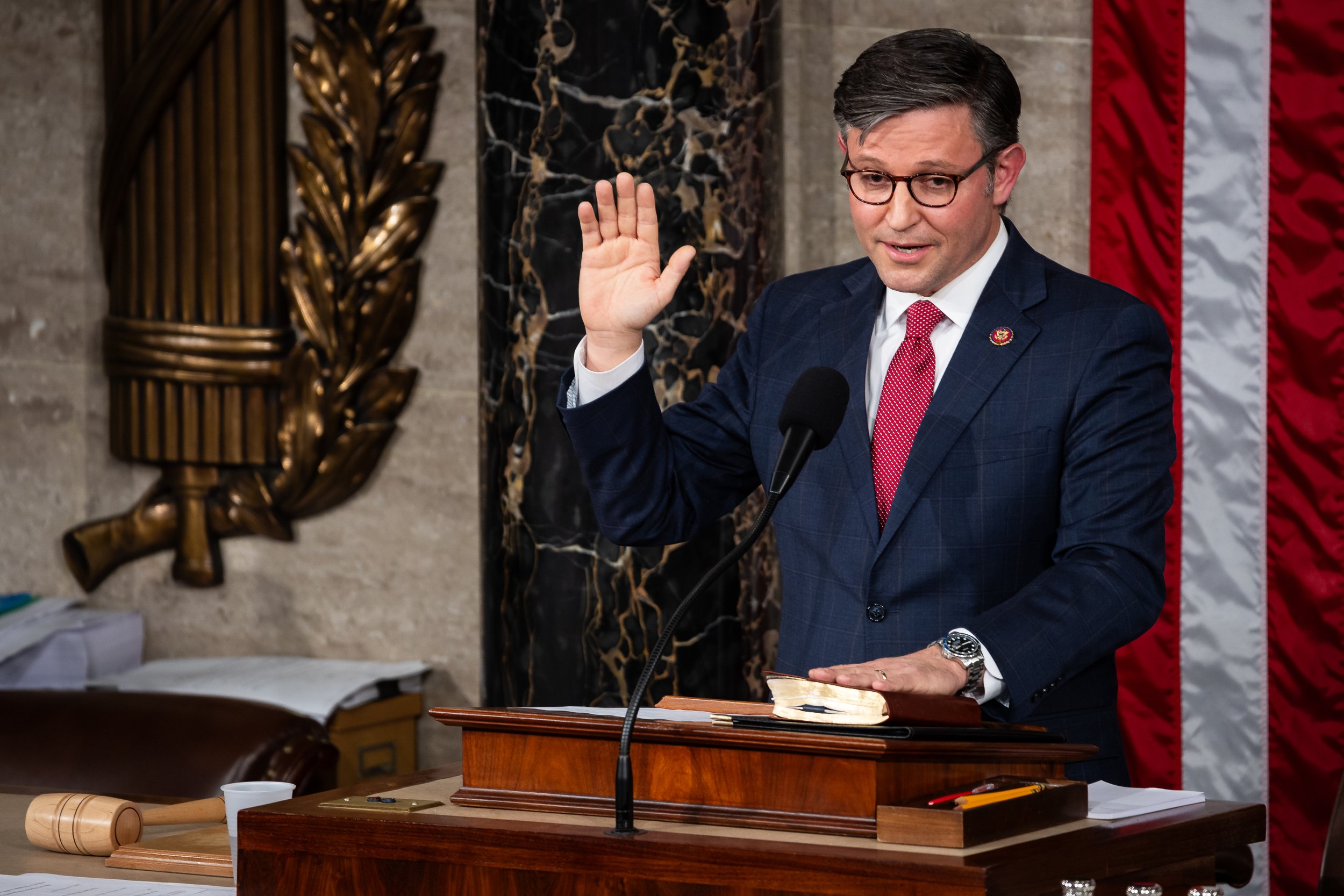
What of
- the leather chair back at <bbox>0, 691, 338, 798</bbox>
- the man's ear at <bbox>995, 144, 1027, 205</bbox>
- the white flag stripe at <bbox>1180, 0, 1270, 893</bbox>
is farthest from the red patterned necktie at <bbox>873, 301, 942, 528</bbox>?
the white flag stripe at <bbox>1180, 0, 1270, 893</bbox>

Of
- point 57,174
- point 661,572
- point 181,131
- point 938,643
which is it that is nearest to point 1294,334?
point 661,572

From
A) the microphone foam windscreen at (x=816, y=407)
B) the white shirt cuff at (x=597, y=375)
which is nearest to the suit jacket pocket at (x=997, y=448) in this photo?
the white shirt cuff at (x=597, y=375)

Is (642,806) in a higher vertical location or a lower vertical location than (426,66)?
lower

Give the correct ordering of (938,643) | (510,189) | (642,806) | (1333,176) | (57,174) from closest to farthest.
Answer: (642,806) → (938,643) → (1333,176) → (510,189) → (57,174)

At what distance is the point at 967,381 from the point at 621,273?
46 cm

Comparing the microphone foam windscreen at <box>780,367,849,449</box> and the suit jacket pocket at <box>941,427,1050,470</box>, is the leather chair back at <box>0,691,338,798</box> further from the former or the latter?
the microphone foam windscreen at <box>780,367,849,449</box>

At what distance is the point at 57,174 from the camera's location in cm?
401

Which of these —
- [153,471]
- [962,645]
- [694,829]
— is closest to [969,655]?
[962,645]

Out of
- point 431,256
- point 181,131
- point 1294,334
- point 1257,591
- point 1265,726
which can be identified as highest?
point 181,131

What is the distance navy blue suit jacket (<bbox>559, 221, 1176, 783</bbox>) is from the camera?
1.85 metres

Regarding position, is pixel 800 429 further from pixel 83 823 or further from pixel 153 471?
pixel 153 471

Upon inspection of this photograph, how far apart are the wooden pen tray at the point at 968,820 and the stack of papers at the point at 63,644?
2.89m

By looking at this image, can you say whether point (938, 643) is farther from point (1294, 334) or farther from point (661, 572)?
point (1294, 334)

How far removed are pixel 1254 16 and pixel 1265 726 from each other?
1.44 meters
